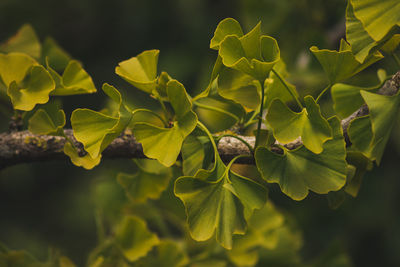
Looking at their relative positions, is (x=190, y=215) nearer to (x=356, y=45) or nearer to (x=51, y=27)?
(x=356, y=45)

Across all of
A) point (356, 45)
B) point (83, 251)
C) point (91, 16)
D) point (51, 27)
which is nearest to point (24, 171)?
point (83, 251)

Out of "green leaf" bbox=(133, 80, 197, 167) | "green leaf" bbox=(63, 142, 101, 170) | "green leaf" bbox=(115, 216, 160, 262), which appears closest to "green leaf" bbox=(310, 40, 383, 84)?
"green leaf" bbox=(133, 80, 197, 167)

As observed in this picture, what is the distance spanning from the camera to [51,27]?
5.81ft

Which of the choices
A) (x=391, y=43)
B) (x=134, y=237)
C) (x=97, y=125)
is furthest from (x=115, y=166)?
(x=391, y=43)

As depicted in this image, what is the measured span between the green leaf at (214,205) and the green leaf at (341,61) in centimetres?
15

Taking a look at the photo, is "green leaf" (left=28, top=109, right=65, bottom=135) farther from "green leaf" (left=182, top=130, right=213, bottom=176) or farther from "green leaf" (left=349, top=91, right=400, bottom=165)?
"green leaf" (left=349, top=91, right=400, bottom=165)

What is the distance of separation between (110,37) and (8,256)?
148cm

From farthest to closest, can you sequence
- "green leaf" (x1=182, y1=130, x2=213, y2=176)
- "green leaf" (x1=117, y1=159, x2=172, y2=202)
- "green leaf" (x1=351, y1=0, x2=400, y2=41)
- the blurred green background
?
the blurred green background → "green leaf" (x1=117, y1=159, x2=172, y2=202) → "green leaf" (x1=182, y1=130, x2=213, y2=176) → "green leaf" (x1=351, y1=0, x2=400, y2=41)

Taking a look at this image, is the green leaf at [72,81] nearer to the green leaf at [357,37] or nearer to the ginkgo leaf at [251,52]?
the ginkgo leaf at [251,52]

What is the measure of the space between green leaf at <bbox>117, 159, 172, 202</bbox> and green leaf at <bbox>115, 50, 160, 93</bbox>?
0.16 m

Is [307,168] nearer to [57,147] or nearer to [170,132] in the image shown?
[170,132]

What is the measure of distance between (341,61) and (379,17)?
7 centimetres

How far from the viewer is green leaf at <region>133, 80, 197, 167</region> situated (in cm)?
42

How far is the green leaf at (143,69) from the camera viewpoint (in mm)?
461
